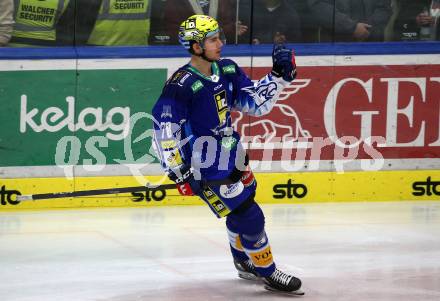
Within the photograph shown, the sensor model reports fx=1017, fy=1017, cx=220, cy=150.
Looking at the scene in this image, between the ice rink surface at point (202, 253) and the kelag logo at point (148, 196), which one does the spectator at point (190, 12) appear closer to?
the kelag logo at point (148, 196)

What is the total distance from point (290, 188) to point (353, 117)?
97 centimetres

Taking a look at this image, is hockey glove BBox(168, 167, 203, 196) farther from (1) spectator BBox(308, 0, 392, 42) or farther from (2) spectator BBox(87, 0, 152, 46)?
(1) spectator BBox(308, 0, 392, 42)

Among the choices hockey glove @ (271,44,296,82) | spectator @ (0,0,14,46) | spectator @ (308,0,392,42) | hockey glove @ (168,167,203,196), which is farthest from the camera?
spectator @ (308,0,392,42)

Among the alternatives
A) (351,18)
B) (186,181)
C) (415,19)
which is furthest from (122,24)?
(186,181)

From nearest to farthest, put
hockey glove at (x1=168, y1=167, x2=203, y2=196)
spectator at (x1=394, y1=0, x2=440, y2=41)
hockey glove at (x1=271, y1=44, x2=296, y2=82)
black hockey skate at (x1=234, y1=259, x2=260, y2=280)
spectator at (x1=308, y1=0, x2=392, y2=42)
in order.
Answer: hockey glove at (x1=168, y1=167, x2=203, y2=196)
hockey glove at (x1=271, y1=44, x2=296, y2=82)
black hockey skate at (x1=234, y1=259, x2=260, y2=280)
spectator at (x1=308, y1=0, x2=392, y2=42)
spectator at (x1=394, y1=0, x2=440, y2=41)

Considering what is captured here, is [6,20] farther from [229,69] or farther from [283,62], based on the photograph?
[283,62]

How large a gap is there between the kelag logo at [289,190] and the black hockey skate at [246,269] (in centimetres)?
323

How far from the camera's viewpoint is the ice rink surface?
6.68 meters

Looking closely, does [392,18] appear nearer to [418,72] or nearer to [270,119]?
[418,72]

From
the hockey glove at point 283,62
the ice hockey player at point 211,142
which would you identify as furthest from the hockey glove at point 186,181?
the hockey glove at point 283,62

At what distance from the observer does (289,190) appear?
10.3 meters

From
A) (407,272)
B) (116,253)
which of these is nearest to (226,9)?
(116,253)

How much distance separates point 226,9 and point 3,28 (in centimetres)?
217

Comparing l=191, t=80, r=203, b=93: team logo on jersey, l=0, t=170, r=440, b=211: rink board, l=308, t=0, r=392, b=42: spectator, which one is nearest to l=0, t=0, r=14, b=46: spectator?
l=0, t=170, r=440, b=211: rink board
